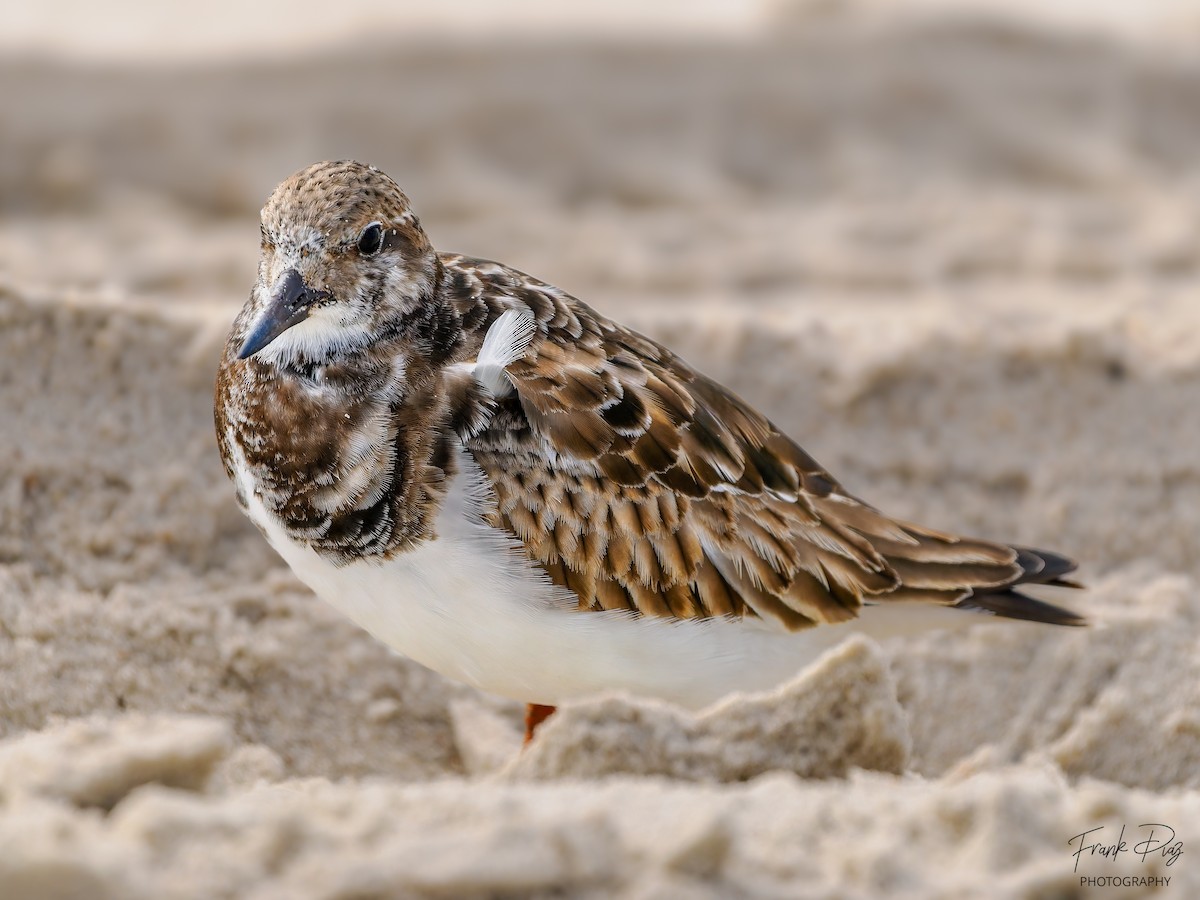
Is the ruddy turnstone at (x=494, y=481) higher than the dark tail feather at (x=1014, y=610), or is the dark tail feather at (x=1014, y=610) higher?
the ruddy turnstone at (x=494, y=481)

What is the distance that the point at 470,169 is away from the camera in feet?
17.7

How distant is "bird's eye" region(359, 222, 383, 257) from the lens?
96.4 inches

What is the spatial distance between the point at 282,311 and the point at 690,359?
1654mm

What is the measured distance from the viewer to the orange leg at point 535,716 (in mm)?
2738

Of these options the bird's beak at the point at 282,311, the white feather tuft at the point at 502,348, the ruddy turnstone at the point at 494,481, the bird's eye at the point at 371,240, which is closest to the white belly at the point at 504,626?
the ruddy turnstone at the point at 494,481

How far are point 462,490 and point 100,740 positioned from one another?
0.74 metres

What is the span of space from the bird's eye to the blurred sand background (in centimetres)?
87

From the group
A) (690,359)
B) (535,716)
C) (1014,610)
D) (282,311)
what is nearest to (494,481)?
(282,311)

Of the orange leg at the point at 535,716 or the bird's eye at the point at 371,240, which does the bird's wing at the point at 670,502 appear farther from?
the orange leg at the point at 535,716

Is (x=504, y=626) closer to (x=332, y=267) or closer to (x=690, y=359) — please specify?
(x=332, y=267)

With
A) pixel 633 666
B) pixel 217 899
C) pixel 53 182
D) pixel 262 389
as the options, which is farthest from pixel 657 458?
pixel 53 182

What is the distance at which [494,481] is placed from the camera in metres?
2.37

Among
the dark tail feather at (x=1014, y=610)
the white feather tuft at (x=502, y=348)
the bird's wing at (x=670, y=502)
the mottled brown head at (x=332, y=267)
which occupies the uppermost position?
the mottled brown head at (x=332, y=267)

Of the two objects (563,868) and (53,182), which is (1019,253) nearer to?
(53,182)
